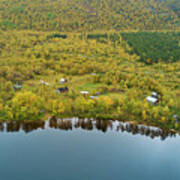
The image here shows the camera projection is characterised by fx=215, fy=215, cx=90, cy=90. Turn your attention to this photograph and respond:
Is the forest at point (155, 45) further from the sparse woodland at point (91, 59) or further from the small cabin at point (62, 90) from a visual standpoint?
the small cabin at point (62, 90)

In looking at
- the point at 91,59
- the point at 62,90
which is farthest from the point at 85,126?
the point at 91,59

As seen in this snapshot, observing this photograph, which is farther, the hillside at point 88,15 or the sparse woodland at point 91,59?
the hillside at point 88,15

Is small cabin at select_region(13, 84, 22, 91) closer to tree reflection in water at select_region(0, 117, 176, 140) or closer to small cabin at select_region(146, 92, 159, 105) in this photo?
tree reflection in water at select_region(0, 117, 176, 140)

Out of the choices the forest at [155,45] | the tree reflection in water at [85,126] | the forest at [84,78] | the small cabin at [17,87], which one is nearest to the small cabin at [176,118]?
the forest at [84,78]

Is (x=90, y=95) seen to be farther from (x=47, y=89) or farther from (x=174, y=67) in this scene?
(x=174, y=67)

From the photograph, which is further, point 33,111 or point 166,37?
point 166,37

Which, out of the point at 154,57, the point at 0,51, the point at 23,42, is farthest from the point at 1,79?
the point at 154,57
